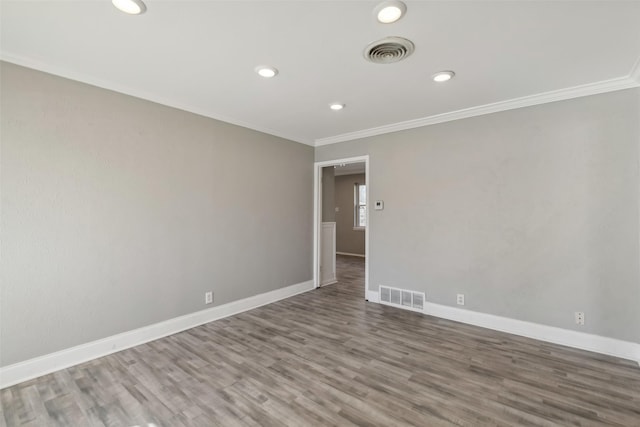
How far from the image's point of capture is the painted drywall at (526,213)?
2.61m

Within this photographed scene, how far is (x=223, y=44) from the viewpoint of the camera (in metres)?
2.03

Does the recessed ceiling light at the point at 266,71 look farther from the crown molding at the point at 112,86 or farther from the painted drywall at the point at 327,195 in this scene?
the painted drywall at the point at 327,195

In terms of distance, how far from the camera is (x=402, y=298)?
153 inches

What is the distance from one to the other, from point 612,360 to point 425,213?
2.18 meters

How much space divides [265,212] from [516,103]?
11.1ft

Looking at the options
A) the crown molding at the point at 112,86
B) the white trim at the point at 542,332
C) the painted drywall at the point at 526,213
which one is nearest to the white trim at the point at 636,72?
the painted drywall at the point at 526,213

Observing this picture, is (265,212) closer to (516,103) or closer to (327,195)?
(327,195)

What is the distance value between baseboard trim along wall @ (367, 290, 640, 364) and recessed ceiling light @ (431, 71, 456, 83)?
8.67ft

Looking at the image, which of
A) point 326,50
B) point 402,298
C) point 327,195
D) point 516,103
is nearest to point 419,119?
point 516,103

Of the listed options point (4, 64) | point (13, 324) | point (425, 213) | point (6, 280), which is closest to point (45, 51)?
point (4, 64)

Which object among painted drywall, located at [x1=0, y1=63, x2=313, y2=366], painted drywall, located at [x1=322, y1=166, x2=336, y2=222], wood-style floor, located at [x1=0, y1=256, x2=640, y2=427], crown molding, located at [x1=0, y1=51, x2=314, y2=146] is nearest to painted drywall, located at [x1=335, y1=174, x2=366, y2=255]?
painted drywall, located at [x1=322, y1=166, x2=336, y2=222]

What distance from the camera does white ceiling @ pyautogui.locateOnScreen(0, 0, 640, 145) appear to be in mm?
1701

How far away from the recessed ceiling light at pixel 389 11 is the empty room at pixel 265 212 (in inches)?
0.7

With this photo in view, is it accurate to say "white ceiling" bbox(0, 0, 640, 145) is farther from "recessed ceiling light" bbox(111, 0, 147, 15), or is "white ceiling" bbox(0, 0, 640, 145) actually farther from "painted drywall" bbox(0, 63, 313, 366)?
"painted drywall" bbox(0, 63, 313, 366)
